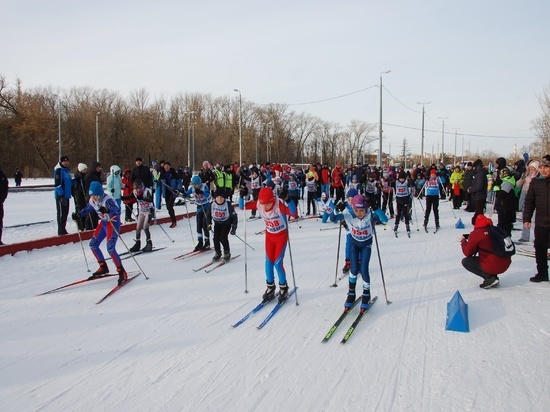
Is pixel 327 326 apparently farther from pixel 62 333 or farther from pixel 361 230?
pixel 62 333

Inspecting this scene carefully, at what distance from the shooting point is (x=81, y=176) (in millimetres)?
10586

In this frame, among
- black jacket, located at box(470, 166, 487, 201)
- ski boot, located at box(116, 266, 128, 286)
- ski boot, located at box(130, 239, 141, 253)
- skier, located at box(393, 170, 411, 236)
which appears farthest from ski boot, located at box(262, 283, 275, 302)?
black jacket, located at box(470, 166, 487, 201)

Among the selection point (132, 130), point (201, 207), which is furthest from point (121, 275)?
point (132, 130)

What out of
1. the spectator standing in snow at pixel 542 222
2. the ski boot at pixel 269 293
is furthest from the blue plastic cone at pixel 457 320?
the spectator standing in snow at pixel 542 222

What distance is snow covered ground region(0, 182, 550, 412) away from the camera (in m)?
3.27

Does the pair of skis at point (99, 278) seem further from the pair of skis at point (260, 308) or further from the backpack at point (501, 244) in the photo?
the backpack at point (501, 244)

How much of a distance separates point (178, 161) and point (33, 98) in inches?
778

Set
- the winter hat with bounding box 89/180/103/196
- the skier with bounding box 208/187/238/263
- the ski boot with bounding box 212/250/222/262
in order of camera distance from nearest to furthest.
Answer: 1. the winter hat with bounding box 89/180/103/196
2. the skier with bounding box 208/187/238/263
3. the ski boot with bounding box 212/250/222/262

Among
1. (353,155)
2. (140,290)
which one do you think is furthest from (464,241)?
(353,155)

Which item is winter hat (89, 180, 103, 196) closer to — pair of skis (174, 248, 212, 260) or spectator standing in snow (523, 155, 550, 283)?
pair of skis (174, 248, 212, 260)

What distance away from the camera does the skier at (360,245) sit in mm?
5094

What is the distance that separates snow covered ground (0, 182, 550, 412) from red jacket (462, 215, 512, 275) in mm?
350

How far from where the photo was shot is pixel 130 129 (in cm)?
5941

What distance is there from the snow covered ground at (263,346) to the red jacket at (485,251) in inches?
13.8
